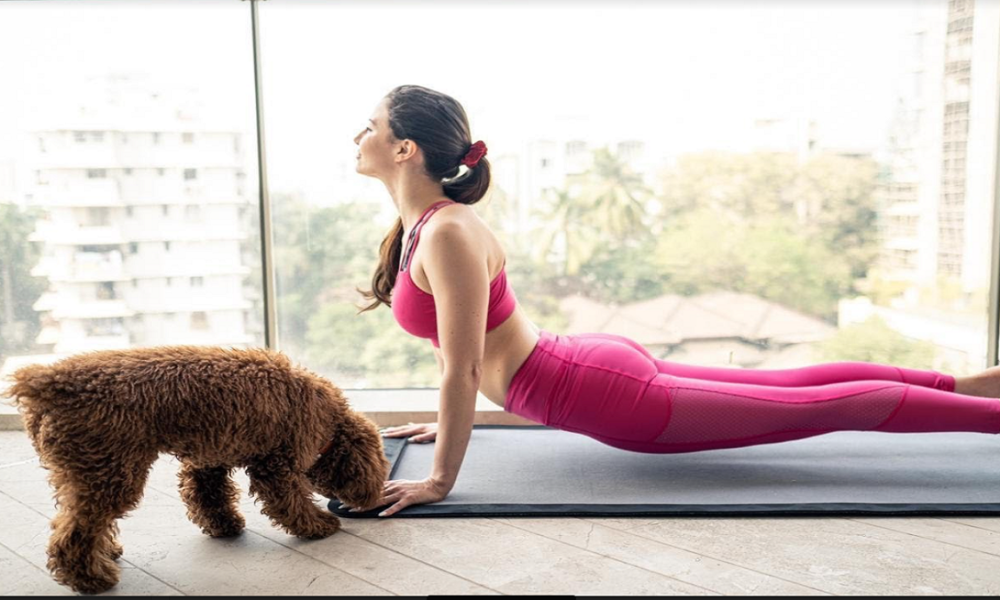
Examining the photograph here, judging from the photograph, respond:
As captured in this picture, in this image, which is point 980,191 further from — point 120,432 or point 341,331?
point 120,432

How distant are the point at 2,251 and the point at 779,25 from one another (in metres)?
2.83

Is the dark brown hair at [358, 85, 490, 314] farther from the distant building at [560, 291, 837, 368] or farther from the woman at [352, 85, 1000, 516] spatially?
the distant building at [560, 291, 837, 368]

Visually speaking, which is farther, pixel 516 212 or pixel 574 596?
pixel 516 212

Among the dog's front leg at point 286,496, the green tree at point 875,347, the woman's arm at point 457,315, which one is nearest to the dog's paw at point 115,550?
the dog's front leg at point 286,496

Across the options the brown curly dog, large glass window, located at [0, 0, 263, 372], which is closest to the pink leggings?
the brown curly dog

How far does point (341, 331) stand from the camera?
11.3 feet

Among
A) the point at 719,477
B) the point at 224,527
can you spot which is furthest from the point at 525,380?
the point at 224,527

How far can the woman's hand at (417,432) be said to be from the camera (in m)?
2.75

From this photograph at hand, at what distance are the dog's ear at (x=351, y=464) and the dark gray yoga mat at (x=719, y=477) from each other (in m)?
0.10

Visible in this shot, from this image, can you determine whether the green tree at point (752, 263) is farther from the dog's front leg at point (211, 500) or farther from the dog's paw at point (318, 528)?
the dog's front leg at point (211, 500)

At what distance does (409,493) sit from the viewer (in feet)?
7.26

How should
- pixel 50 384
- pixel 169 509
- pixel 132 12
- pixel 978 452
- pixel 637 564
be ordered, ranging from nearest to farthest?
pixel 50 384, pixel 637 564, pixel 169 509, pixel 978 452, pixel 132 12

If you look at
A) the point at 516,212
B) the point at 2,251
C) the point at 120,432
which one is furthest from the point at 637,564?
the point at 2,251

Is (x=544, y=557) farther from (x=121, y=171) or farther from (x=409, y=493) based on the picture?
(x=121, y=171)
